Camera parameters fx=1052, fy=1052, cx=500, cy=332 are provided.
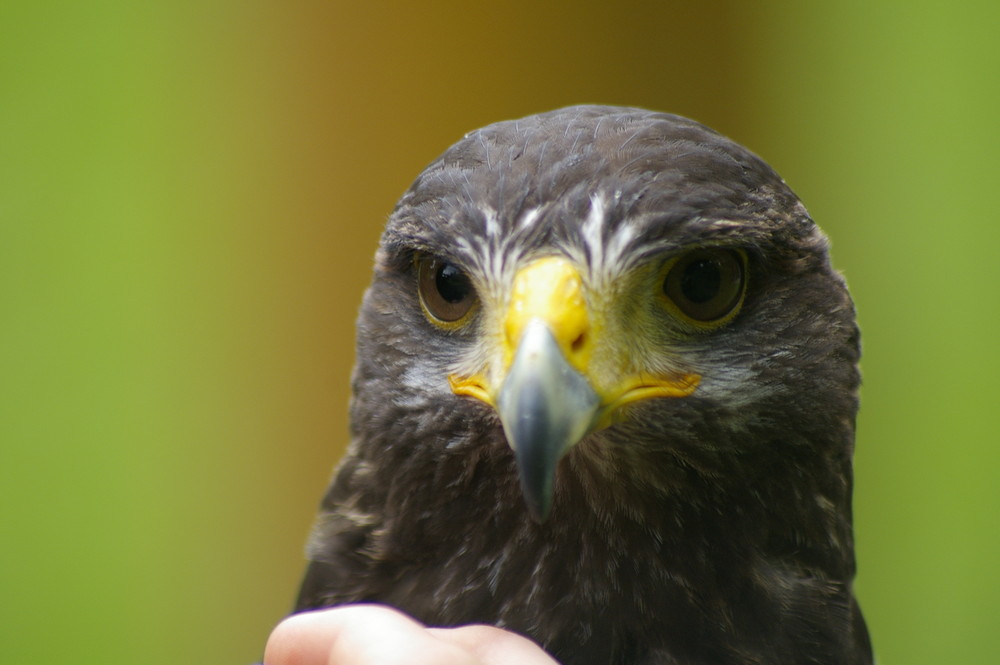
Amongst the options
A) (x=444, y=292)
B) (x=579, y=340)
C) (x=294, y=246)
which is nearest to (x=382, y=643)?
(x=579, y=340)

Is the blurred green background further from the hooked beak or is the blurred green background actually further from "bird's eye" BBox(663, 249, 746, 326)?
the hooked beak

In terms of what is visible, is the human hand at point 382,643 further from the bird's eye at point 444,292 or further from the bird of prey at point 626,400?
the bird's eye at point 444,292

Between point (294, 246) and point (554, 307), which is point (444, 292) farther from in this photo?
point (294, 246)

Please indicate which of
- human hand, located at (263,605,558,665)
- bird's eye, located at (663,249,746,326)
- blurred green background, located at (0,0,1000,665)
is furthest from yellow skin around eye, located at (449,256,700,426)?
blurred green background, located at (0,0,1000,665)

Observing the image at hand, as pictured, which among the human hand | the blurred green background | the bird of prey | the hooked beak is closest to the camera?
the human hand

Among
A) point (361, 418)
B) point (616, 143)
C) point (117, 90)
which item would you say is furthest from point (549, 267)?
point (117, 90)
